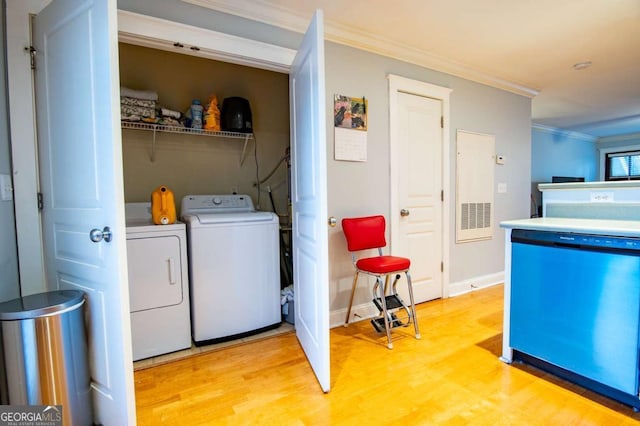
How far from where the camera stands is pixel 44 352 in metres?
1.22

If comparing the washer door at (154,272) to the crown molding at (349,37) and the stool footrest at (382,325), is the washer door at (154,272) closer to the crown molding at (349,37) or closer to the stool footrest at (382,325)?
the stool footrest at (382,325)

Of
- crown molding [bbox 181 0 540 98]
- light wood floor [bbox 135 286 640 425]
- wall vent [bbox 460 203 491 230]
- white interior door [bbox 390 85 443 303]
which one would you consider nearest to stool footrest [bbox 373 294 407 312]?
light wood floor [bbox 135 286 640 425]

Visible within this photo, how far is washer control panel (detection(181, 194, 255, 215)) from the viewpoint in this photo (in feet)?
8.59

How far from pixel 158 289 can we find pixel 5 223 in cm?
86

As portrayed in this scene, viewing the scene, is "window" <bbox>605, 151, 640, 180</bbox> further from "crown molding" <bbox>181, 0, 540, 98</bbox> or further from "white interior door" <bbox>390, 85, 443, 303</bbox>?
"white interior door" <bbox>390, 85, 443, 303</bbox>

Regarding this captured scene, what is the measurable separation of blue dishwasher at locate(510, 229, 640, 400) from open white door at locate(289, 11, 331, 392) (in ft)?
4.04

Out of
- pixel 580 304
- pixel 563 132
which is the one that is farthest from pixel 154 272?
pixel 563 132

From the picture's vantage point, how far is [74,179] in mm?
1399

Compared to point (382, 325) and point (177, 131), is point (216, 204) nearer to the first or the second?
point (177, 131)

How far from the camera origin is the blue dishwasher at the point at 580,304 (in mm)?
1469

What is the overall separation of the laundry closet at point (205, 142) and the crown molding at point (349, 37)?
0.93 metres

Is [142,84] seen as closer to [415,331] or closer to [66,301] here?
[66,301]

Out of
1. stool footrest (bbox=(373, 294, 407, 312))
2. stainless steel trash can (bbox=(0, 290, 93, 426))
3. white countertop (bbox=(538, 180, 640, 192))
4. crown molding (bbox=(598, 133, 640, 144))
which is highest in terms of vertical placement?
crown molding (bbox=(598, 133, 640, 144))

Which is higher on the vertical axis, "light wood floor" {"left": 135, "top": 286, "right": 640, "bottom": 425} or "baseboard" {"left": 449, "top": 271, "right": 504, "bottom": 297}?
"baseboard" {"left": 449, "top": 271, "right": 504, "bottom": 297}
